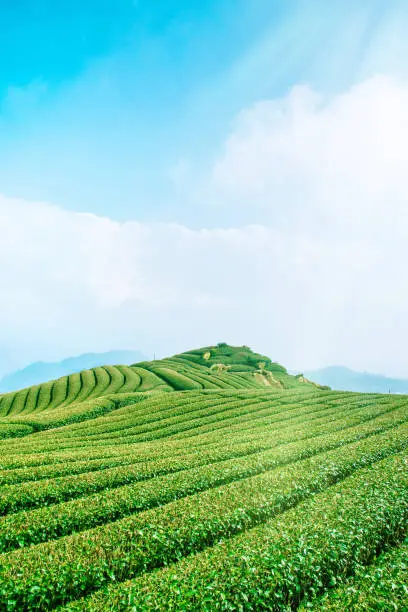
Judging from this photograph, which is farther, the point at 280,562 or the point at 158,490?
the point at 158,490

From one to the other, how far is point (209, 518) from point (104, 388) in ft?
217

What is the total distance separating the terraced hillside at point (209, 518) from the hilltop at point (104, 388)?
10881mm

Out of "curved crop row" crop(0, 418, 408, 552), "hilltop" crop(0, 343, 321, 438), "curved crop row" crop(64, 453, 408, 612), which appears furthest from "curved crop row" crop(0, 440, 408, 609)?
"hilltop" crop(0, 343, 321, 438)

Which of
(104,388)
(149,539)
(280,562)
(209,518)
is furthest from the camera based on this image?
(104,388)

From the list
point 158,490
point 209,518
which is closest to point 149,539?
point 209,518

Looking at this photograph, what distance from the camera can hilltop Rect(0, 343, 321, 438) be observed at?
4934cm

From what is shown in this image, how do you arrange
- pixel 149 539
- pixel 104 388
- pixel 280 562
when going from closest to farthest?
pixel 280 562 → pixel 149 539 → pixel 104 388

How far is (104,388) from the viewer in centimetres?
7775

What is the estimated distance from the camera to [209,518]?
1572cm

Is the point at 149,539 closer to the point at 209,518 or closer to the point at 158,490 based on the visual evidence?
the point at 209,518

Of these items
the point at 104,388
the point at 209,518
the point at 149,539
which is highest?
the point at 104,388

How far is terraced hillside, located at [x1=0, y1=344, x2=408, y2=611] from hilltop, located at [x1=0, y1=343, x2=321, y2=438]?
10.9 meters

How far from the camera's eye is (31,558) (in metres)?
12.9

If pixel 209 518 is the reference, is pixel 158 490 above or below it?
below
